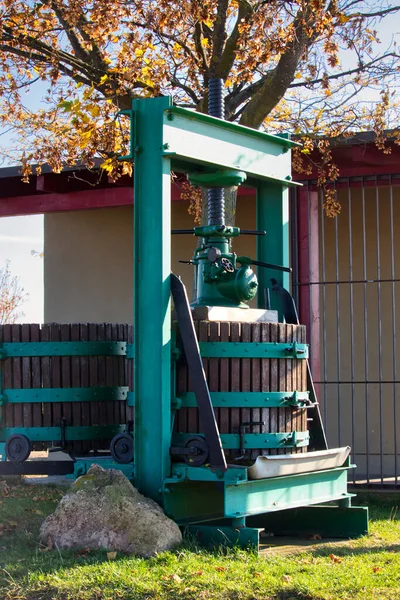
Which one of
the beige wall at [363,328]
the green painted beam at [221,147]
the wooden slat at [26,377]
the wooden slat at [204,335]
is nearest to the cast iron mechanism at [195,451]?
the wooden slat at [204,335]

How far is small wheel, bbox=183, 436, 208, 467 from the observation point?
6.49m

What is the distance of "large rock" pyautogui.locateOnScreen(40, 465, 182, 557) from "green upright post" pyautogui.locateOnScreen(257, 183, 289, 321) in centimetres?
262

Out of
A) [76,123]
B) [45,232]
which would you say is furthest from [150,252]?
[45,232]

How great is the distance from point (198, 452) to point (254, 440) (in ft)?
1.78

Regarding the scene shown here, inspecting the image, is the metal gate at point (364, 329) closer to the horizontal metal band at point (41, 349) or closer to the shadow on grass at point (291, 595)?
the horizontal metal band at point (41, 349)

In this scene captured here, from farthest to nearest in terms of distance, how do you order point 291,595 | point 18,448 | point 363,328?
point 363,328, point 18,448, point 291,595

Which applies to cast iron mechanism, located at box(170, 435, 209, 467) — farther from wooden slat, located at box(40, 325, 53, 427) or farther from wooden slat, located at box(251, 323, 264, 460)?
wooden slat, located at box(40, 325, 53, 427)

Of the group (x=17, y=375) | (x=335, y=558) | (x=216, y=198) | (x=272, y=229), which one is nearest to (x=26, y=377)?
(x=17, y=375)

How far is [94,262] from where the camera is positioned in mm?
14797

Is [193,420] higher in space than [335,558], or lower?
higher

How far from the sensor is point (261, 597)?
5.14 metres

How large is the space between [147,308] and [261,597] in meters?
2.36

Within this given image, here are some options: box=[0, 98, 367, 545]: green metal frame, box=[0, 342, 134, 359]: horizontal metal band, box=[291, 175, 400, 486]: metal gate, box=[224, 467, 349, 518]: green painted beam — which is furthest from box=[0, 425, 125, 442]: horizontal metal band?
box=[291, 175, 400, 486]: metal gate

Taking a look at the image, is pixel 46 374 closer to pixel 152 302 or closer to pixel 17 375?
A: pixel 17 375
